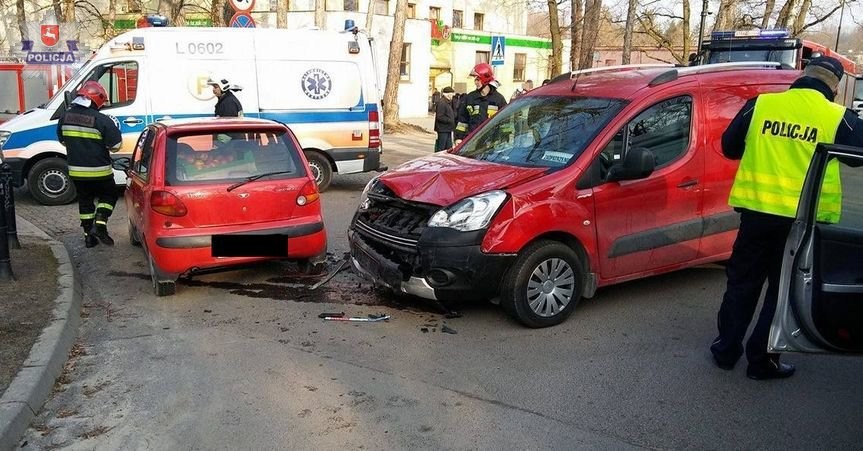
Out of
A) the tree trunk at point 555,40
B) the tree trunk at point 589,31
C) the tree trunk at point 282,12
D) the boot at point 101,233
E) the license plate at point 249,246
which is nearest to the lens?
the license plate at point 249,246

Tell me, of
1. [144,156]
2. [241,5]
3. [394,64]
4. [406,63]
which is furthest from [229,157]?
[406,63]

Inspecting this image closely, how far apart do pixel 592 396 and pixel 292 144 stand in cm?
357

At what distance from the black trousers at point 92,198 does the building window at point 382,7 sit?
94.6ft

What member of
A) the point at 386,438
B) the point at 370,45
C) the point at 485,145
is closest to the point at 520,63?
the point at 370,45

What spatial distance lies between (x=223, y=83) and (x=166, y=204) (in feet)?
16.6

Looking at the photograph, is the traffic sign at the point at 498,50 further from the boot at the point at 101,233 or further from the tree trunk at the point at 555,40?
the boot at the point at 101,233

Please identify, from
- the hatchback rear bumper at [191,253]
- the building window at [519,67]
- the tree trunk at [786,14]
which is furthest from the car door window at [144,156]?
the building window at [519,67]

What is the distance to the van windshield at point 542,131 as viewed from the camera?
5551mm

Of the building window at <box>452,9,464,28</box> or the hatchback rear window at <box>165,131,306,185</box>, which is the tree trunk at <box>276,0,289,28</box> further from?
the building window at <box>452,9,464,28</box>

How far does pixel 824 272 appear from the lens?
3.54m

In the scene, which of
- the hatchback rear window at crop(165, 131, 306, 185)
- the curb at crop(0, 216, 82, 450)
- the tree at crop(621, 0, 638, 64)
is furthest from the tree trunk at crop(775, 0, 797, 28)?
the curb at crop(0, 216, 82, 450)

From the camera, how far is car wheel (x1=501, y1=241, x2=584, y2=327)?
5.13 meters

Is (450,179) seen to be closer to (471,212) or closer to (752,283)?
(471,212)

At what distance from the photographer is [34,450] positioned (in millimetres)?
3684
